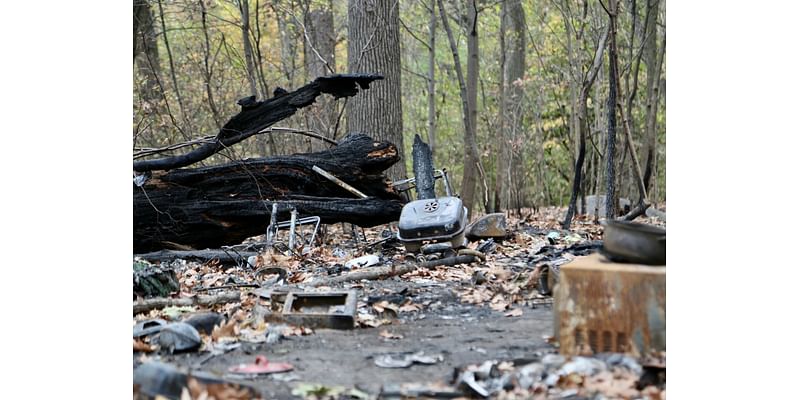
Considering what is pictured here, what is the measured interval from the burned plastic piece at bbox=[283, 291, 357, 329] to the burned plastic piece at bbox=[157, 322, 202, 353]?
799 millimetres

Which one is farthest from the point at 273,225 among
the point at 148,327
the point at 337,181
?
the point at 148,327

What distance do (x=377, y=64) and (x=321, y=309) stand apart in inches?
258

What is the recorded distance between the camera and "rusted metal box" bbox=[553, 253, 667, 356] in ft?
13.5

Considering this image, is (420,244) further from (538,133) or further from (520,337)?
(538,133)

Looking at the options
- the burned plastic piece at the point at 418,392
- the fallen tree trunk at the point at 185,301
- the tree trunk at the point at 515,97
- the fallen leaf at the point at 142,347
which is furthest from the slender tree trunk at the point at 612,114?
the tree trunk at the point at 515,97

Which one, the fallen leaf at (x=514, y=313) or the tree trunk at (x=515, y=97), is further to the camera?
the tree trunk at (x=515, y=97)

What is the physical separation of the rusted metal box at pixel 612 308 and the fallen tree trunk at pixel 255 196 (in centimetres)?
583

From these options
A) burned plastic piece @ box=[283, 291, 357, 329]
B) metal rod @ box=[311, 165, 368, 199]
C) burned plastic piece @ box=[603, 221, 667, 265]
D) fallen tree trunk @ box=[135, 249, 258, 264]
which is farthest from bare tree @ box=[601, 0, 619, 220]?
burned plastic piece @ box=[603, 221, 667, 265]

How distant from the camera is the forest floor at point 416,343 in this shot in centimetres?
390

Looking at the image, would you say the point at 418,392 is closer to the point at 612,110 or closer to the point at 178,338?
the point at 178,338

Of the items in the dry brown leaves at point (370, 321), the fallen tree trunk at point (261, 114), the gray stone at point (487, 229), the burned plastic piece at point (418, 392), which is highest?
the fallen tree trunk at point (261, 114)

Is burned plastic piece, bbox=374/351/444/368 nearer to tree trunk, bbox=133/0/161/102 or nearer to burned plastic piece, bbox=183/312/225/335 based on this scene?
burned plastic piece, bbox=183/312/225/335

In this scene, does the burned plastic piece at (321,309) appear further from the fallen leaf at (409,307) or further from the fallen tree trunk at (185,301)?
the fallen tree trunk at (185,301)
